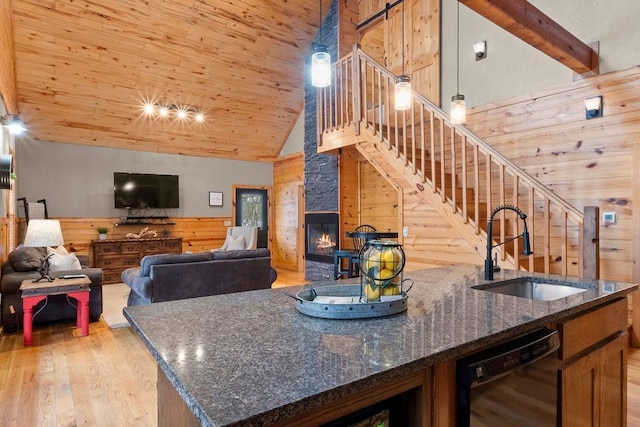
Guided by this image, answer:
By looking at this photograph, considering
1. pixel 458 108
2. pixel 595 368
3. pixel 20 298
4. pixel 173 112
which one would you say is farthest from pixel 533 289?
pixel 173 112

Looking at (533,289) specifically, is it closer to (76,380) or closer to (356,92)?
(76,380)

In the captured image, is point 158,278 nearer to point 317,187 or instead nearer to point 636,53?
point 317,187

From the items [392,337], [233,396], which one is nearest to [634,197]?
[392,337]

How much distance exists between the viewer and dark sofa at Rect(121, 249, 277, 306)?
13.8ft

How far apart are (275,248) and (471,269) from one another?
7.26 m

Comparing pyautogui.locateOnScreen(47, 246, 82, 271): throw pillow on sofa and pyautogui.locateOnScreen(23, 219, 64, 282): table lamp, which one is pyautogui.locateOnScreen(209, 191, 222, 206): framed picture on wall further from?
pyautogui.locateOnScreen(23, 219, 64, 282): table lamp

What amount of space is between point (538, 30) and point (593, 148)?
4.81ft

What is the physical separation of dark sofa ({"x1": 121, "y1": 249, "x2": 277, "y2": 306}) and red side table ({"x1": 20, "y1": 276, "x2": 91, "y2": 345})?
53cm

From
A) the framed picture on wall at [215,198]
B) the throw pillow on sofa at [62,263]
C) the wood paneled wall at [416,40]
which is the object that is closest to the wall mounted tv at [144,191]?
the framed picture on wall at [215,198]

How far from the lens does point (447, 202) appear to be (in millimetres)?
3953

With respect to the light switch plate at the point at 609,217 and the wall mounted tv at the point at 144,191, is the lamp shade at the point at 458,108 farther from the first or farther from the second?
the wall mounted tv at the point at 144,191

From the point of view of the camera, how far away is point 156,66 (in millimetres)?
6445

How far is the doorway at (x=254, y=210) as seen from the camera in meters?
9.26

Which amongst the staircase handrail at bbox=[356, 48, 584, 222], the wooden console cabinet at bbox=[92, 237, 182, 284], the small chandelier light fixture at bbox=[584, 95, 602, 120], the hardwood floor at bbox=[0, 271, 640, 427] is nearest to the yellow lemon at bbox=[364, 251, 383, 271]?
the hardwood floor at bbox=[0, 271, 640, 427]
